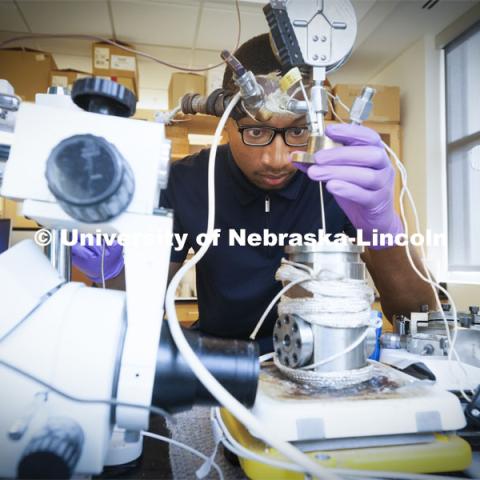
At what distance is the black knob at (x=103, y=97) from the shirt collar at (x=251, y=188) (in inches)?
28.0

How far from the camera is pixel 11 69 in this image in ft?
7.46

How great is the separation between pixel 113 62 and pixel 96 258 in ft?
6.78

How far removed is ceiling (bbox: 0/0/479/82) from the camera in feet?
7.03

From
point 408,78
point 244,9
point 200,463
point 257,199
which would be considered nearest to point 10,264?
point 200,463

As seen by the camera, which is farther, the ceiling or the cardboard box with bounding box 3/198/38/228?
the ceiling

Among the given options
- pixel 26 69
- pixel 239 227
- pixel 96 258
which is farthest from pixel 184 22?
pixel 96 258

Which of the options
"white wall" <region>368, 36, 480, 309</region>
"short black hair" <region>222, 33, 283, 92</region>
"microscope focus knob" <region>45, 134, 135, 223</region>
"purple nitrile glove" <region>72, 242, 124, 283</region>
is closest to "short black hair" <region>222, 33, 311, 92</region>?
"short black hair" <region>222, 33, 283, 92</region>

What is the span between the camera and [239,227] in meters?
1.06

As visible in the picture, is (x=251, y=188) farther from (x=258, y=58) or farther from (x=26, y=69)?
(x=26, y=69)

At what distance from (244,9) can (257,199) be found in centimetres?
169

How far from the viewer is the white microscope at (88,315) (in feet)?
0.89

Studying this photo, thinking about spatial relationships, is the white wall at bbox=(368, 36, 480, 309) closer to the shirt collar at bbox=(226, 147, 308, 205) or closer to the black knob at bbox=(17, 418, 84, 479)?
the shirt collar at bbox=(226, 147, 308, 205)

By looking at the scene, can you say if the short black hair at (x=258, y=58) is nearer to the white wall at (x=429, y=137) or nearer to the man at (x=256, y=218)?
the man at (x=256, y=218)

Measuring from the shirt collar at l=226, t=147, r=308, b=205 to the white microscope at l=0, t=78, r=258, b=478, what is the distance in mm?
711
